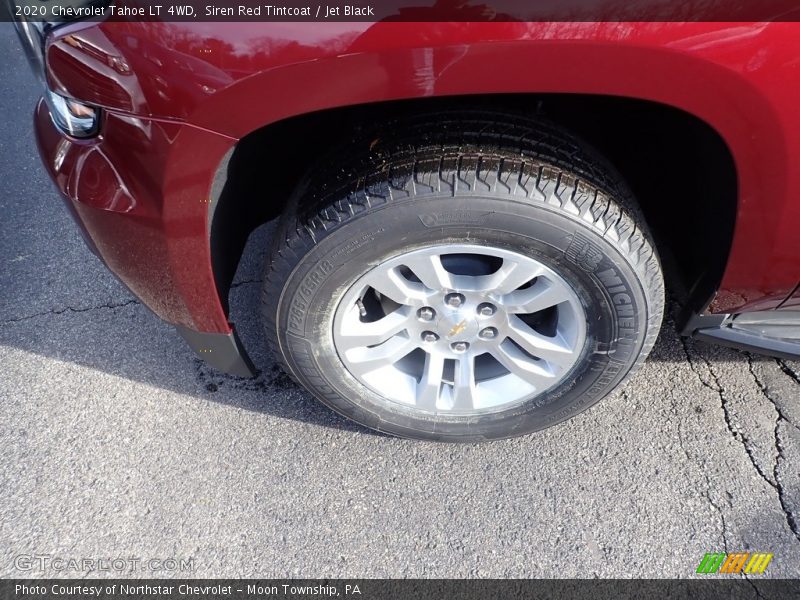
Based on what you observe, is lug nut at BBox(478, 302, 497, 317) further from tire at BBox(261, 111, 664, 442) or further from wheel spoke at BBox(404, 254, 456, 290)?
wheel spoke at BBox(404, 254, 456, 290)

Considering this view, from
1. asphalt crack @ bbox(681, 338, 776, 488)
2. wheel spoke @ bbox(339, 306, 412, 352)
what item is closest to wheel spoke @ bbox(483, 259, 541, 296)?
wheel spoke @ bbox(339, 306, 412, 352)

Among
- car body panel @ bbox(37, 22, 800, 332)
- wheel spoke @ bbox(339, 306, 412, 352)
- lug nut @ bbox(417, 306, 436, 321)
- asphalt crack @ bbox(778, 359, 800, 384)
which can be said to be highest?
car body panel @ bbox(37, 22, 800, 332)

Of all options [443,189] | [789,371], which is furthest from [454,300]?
[789,371]

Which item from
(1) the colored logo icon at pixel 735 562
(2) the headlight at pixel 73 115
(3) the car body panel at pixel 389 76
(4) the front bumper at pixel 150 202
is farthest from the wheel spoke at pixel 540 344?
(2) the headlight at pixel 73 115

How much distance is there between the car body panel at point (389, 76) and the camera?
1196 mm

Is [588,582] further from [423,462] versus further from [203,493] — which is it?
[203,493]

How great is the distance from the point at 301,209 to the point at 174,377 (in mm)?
1015

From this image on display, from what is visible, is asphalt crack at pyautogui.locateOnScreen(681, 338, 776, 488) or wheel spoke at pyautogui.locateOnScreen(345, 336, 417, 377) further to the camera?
asphalt crack at pyautogui.locateOnScreen(681, 338, 776, 488)

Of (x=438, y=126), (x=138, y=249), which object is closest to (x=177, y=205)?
(x=138, y=249)

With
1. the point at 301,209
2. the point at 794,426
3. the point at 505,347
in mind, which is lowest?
the point at 794,426

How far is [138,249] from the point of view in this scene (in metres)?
1.60

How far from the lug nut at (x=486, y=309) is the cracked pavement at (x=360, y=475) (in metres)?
0.52

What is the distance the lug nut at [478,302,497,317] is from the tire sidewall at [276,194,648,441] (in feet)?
0.77

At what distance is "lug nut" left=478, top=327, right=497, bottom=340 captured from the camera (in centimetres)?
181
